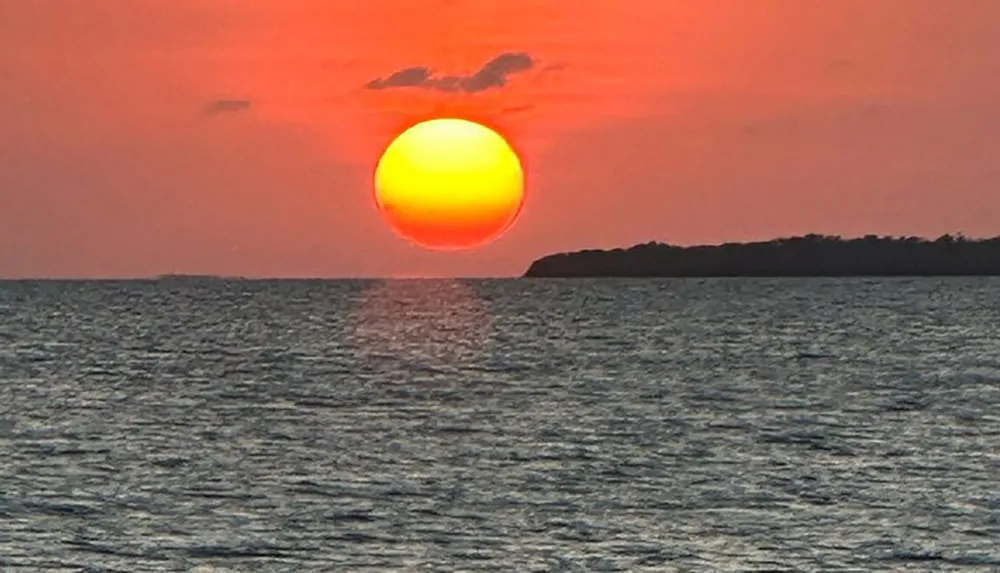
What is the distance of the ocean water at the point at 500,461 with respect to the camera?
113 ft

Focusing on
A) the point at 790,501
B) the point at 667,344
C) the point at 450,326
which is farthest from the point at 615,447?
the point at 450,326

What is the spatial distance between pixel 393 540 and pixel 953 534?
12.5 meters

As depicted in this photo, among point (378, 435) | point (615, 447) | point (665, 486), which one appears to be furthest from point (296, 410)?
point (665, 486)

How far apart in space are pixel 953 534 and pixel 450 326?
118070mm

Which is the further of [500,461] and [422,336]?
[422,336]

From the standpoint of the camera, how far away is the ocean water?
1359 inches

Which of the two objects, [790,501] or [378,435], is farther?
[378,435]

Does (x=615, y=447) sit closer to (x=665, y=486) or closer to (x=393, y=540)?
(x=665, y=486)

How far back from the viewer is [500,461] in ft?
162

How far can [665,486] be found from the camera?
43.9 m

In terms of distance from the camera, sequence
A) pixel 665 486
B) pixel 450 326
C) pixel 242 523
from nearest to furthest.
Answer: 1. pixel 242 523
2. pixel 665 486
3. pixel 450 326

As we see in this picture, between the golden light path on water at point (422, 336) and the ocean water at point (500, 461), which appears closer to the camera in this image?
the ocean water at point (500, 461)

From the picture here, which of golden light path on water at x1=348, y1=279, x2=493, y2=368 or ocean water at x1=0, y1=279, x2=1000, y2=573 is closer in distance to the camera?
ocean water at x1=0, y1=279, x2=1000, y2=573

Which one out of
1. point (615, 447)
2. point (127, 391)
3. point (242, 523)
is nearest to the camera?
point (242, 523)
